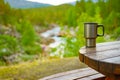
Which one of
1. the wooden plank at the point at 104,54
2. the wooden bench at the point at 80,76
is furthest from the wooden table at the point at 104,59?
the wooden bench at the point at 80,76

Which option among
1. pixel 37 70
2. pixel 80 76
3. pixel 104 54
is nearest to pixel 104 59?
pixel 104 54

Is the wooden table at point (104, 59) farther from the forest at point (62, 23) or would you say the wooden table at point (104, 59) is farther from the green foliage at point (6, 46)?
the green foliage at point (6, 46)

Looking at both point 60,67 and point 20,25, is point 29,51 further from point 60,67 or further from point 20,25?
point 60,67

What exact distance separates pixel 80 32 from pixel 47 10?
16.6ft

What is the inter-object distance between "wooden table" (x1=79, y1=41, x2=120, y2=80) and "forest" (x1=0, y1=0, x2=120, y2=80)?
3.54 metres

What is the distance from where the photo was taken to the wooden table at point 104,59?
1.34 m

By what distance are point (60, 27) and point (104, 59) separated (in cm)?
461

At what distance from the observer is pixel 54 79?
6.57 feet

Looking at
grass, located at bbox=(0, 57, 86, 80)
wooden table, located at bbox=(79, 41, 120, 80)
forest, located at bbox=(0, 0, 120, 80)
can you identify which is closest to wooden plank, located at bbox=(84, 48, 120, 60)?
wooden table, located at bbox=(79, 41, 120, 80)

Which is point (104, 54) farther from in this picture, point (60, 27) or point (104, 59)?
point (60, 27)

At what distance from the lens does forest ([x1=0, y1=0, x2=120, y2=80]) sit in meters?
5.84

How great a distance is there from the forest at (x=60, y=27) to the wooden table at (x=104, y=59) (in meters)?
3.54

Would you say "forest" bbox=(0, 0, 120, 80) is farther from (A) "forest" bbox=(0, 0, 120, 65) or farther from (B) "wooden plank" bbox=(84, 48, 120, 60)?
(B) "wooden plank" bbox=(84, 48, 120, 60)

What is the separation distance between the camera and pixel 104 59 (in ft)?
4.59
